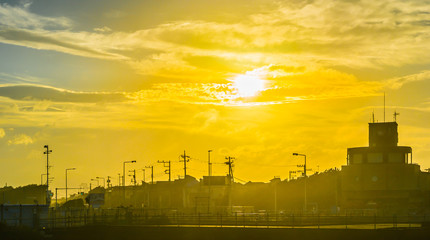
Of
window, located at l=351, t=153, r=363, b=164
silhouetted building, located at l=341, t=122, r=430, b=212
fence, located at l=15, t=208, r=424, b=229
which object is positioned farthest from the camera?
window, located at l=351, t=153, r=363, b=164

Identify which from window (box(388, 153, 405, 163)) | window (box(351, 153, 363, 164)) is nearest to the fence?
window (box(388, 153, 405, 163))

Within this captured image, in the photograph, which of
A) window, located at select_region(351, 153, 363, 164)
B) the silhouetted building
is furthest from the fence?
window, located at select_region(351, 153, 363, 164)

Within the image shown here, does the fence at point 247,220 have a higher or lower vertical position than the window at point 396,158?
lower

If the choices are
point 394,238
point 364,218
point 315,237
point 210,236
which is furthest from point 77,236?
point 364,218

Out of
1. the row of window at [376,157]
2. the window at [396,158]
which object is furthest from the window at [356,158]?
the window at [396,158]

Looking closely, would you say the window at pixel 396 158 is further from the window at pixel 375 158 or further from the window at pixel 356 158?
the window at pixel 356 158

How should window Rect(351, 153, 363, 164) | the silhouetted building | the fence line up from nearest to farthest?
the fence → the silhouetted building → window Rect(351, 153, 363, 164)

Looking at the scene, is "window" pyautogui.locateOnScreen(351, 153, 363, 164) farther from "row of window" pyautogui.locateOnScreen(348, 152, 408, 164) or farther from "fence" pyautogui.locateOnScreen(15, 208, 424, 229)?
"fence" pyautogui.locateOnScreen(15, 208, 424, 229)

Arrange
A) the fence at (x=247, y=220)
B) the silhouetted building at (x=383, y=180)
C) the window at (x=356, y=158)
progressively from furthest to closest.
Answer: the window at (x=356, y=158), the silhouetted building at (x=383, y=180), the fence at (x=247, y=220)

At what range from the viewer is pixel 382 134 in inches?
6398

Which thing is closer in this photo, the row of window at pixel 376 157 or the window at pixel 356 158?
the row of window at pixel 376 157

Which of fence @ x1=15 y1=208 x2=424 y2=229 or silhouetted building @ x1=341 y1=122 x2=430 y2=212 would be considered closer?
fence @ x1=15 y1=208 x2=424 y2=229

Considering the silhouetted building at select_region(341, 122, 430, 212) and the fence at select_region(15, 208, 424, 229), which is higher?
the silhouetted building at select_region(341, 122, 430, 212)

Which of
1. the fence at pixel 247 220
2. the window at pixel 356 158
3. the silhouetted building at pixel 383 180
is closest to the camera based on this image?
the fence at pixel 247 220
